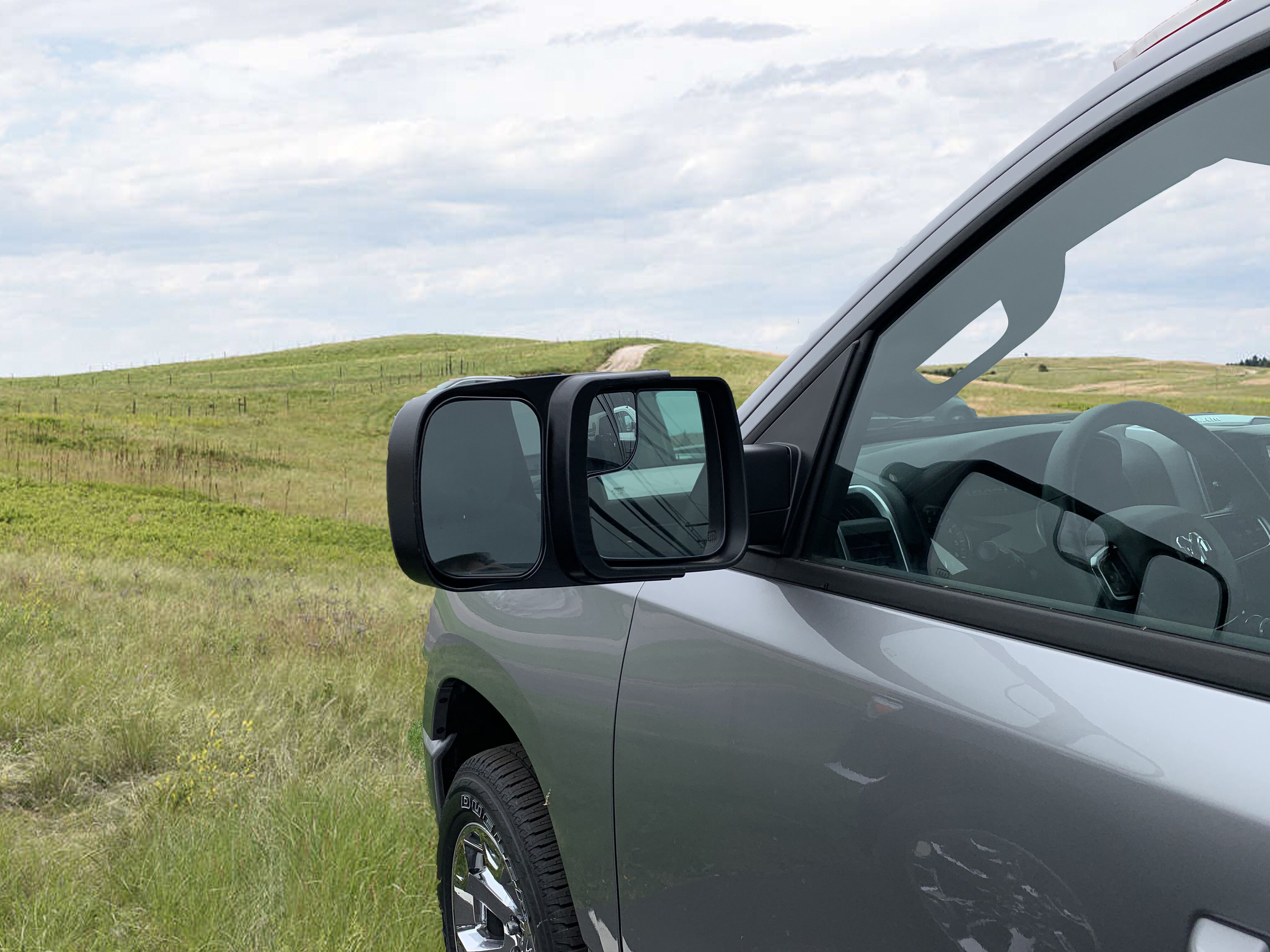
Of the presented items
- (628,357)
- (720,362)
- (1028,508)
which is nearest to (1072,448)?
(1028,508)

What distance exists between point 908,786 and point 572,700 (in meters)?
0.93

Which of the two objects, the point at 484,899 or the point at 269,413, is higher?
the point at 269,413

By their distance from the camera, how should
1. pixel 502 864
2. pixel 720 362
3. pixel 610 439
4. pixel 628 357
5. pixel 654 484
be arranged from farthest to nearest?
pixel 628 357 → pixel 720 362 → pixel 502 864 → pixel 654 484 → pixel 610 439

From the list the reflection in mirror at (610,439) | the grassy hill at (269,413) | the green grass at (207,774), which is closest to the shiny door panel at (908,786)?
the reflection in mirror at (610,439)

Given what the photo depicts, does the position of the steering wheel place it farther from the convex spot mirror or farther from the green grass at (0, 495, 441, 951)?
the green grass at (0, 495, 441, 951)

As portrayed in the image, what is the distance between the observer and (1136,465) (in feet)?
4.65

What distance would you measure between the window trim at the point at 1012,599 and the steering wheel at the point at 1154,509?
0.29 ft

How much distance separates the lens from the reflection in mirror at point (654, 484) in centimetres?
166

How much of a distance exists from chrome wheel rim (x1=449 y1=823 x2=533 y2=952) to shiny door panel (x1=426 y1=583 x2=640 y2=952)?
0.92 feet

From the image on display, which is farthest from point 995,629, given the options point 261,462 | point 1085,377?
point 261,462

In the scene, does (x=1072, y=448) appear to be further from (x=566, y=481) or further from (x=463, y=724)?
(x=463, y=724)

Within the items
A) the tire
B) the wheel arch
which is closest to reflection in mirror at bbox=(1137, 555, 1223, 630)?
the tire

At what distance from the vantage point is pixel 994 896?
115cm

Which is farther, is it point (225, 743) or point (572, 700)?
point (225, 743)
